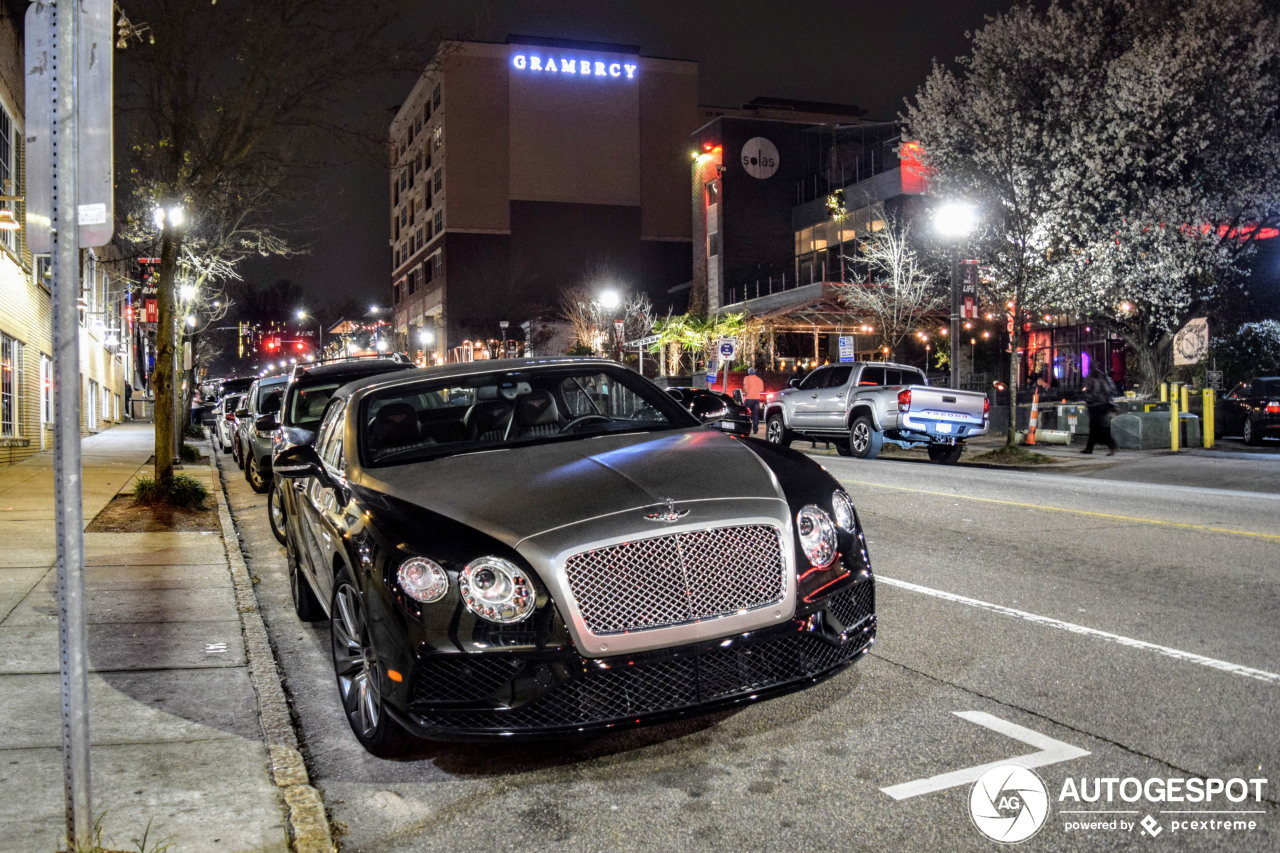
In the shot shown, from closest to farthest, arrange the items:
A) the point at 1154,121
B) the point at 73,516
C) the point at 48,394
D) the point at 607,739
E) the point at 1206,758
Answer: the point at 73,516 → the point at 1206,758 → the point at 607,739 → the point at 1154,121 → the point at 48,394

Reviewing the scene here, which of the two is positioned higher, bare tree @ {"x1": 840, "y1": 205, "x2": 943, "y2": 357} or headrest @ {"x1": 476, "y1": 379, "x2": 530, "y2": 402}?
bare tree @ {"x1": 840, "y1": 205, "x2": 943, "y2": 357}

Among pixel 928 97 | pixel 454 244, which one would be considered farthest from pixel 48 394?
pixel 454 244

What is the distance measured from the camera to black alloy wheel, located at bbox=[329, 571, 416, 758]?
179 inches

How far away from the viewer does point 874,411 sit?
21703mm

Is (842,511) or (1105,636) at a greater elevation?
(842,511)

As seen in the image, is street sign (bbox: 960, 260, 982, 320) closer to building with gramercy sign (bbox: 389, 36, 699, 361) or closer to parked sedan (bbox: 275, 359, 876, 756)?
parked sedan (bbox: 275, 359, 876, 756)

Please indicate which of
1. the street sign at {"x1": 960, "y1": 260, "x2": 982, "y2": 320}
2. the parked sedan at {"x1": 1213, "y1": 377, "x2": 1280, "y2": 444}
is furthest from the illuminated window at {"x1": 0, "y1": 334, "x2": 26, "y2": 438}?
the parked sedan at {"x1": 1213, "y1": 377, "x2": 1280, "y2": 444}

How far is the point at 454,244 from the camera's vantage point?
8844 centimetres

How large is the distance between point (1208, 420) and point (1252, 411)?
2.21 metres

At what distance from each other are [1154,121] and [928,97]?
227 inches

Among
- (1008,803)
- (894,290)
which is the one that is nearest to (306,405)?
(1008,803)

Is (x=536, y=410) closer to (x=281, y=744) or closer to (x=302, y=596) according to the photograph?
(x=281, y=744)

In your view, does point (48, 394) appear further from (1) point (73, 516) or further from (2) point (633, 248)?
(2) point (633, 248)

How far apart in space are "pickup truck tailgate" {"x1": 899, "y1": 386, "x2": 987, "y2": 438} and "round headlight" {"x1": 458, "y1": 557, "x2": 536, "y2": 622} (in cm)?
1745
